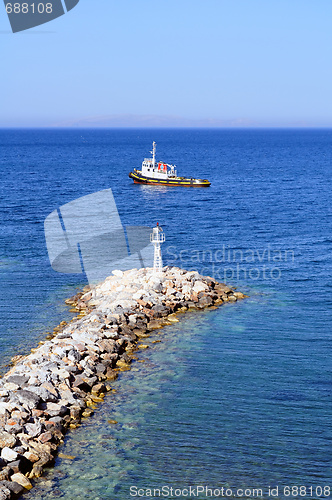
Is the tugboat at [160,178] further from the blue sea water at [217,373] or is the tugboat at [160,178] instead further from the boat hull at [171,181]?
the blue sea water at [217,373]

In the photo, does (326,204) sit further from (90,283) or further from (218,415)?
(218,415)

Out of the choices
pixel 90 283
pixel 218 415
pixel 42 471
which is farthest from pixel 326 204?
pixel 42 471

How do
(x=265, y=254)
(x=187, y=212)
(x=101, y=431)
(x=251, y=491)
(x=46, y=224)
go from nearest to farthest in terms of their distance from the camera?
(x=251, y=491) → (x=101, y=431) → (x=265, y=254) → (x=46, y=224) → (x=187, y=212)

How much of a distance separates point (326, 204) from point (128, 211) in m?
22.1

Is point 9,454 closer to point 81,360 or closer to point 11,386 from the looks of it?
point 11,386

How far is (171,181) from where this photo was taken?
82.3 metres

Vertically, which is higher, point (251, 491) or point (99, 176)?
point (99, 176)

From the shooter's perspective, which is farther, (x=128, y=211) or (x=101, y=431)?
(x=128, y=211)

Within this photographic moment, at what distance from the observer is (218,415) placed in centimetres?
1903
